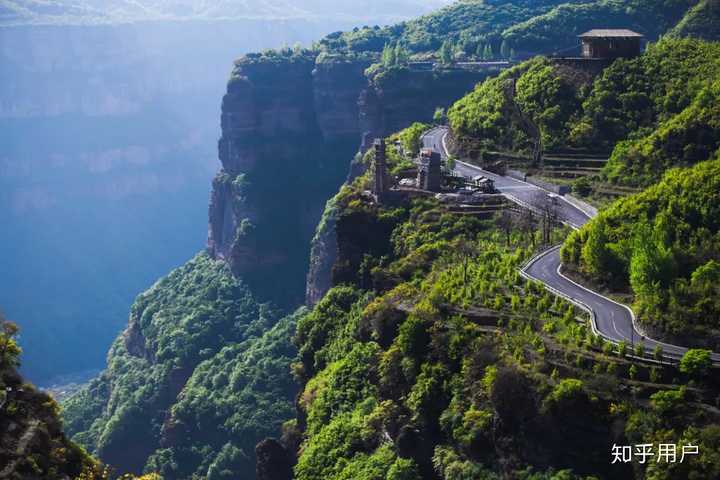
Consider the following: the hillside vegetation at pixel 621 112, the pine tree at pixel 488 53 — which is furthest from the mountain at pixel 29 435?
the pine tree at pixel 488 53

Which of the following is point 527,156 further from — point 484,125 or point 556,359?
point 556,359

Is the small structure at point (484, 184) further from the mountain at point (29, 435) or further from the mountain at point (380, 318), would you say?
the mountain at point (29, 435)

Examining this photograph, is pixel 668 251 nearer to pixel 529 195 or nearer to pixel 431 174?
pixel 529 195

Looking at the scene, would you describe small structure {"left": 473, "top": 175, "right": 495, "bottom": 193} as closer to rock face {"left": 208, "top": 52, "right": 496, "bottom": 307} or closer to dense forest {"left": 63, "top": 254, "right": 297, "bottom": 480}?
dense forest {"left": 63, "top": 254, "right": 297, "bottom": 480}

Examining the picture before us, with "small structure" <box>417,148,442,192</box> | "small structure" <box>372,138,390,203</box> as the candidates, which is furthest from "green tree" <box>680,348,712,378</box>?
"small structure" <box>372,138,390,203</box>

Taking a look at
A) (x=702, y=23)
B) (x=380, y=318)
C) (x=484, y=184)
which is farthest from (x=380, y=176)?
(x=702, y=23)
